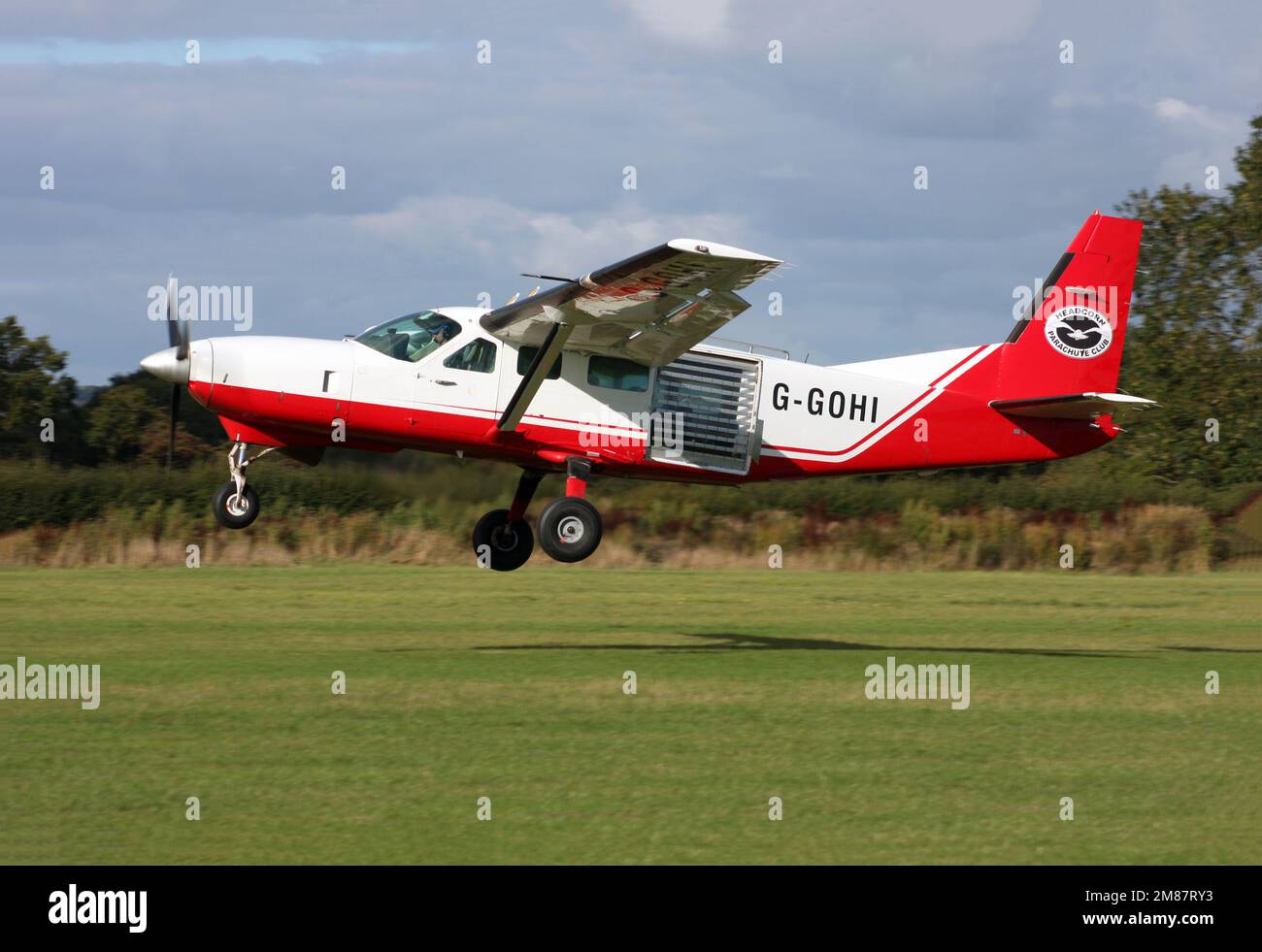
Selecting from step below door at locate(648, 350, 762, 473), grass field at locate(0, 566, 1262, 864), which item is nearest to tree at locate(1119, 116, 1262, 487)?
grass field at locate(0, 566, 1262, 864)

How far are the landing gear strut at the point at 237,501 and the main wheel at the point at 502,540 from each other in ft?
11.1

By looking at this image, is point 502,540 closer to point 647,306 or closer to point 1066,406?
point 647,306

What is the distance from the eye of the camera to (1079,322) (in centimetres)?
2027

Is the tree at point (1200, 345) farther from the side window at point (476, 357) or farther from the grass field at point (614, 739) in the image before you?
the side window at point (476, 357)

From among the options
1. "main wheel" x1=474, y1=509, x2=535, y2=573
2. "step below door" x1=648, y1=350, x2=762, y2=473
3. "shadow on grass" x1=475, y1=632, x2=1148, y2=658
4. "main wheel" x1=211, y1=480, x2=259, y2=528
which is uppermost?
"step below door" x1=648, y1=350, x2=762, y2=473

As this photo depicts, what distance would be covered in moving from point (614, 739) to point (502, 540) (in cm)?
653

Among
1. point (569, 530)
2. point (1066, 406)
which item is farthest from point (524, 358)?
point (1066, 406)

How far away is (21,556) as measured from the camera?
36438mm

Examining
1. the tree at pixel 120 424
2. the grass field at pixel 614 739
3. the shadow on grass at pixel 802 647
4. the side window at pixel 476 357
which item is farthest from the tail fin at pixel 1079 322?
the tree at pixel 120 424

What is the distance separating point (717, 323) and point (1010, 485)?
25.4 m

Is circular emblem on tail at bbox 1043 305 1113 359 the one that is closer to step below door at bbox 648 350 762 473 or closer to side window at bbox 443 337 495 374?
step below door at bbox 648 350 762 473

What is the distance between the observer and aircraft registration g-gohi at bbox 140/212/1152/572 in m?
17.7

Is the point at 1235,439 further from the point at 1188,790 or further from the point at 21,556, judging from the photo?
the point at 21,556

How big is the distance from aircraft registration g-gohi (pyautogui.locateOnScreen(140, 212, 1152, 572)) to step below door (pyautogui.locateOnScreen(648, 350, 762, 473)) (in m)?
0.02
